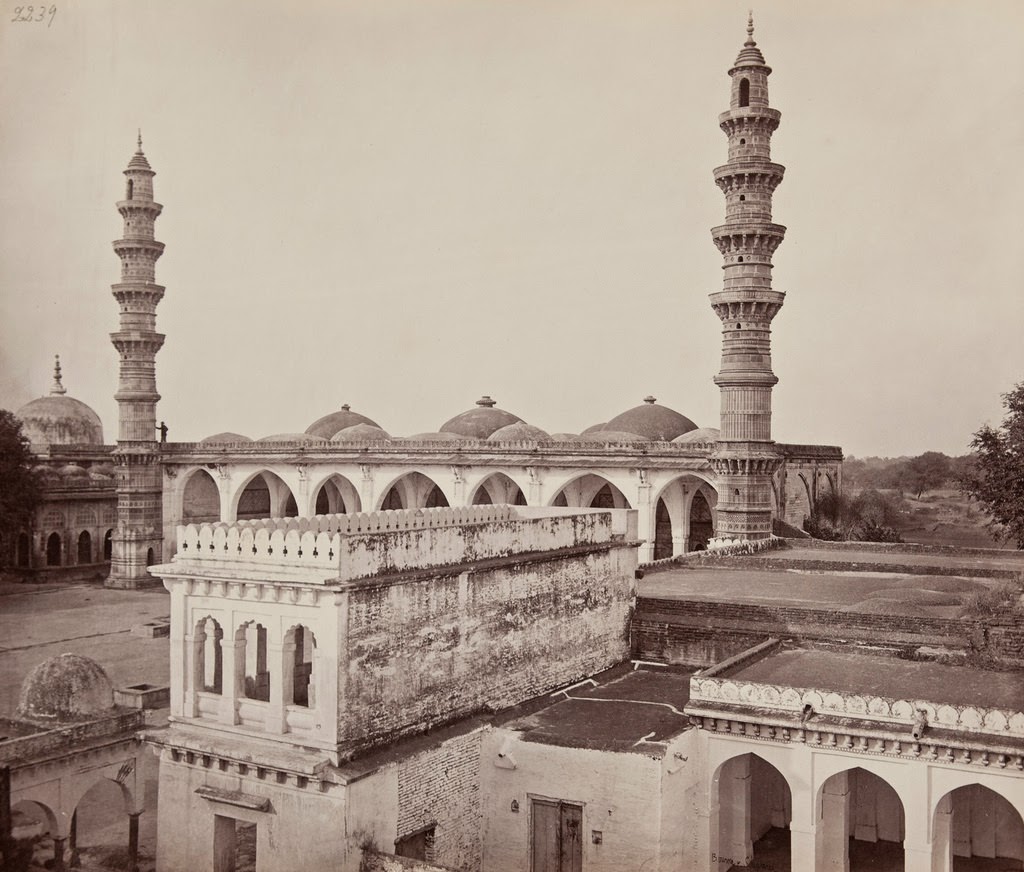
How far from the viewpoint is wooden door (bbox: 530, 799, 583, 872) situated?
11031mm

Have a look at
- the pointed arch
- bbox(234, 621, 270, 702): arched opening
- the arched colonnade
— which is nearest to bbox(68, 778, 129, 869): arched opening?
bbox(234, 621, 270, 702): arched opening

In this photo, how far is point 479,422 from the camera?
119ft

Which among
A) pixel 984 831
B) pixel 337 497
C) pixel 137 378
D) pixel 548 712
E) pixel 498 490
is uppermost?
pixel 137 378

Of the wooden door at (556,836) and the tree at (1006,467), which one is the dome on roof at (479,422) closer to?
the tree at (1006,467)

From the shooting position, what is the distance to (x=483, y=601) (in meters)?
11.9

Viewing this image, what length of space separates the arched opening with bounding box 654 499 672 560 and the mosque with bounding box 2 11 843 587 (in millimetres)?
52

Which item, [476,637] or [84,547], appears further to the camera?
[84,547]

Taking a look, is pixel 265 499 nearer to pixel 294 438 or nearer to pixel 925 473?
pixel 294 438

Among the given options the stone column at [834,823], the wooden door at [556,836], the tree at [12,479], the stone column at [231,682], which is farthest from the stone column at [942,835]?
the tree at [12,479]

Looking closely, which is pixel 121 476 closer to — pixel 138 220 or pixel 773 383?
pixel 138 220

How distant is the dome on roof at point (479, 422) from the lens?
3578 cm

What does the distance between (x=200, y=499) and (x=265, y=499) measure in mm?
2866

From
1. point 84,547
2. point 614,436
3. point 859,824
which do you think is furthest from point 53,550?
point 859,824

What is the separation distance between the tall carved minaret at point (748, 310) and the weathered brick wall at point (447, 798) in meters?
12.6
